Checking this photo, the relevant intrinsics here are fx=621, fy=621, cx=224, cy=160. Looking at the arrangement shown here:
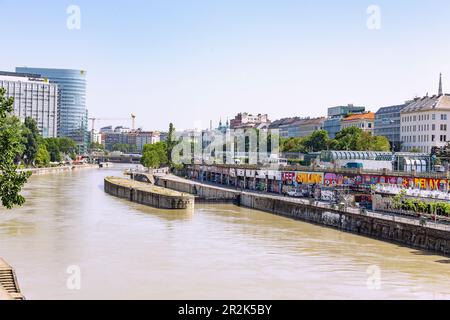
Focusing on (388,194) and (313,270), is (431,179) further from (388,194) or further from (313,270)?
(313,270)

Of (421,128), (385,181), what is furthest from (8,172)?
(421,128)

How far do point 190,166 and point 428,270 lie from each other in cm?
10574

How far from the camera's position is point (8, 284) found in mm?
24938

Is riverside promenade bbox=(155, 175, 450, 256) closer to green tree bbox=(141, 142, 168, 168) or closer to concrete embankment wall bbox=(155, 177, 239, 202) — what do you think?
concrete embankment wall bbox=(155, 177, 239, 202)

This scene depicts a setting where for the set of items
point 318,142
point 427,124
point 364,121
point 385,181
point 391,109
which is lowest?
point 385,181

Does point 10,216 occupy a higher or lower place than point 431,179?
lower

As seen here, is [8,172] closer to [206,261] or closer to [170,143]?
[206,261]

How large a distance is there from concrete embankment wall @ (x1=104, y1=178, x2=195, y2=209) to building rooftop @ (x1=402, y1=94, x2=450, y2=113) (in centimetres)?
5960

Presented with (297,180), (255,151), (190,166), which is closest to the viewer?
(297,180)

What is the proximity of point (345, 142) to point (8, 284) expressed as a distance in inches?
4126

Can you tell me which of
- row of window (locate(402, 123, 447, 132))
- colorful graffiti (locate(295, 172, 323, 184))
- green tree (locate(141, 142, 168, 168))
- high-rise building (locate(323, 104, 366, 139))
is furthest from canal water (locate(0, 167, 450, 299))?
high-rise building (locate(323, 104, 366, 139))

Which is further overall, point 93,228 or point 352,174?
point 352,174

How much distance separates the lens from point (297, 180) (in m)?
77.6
